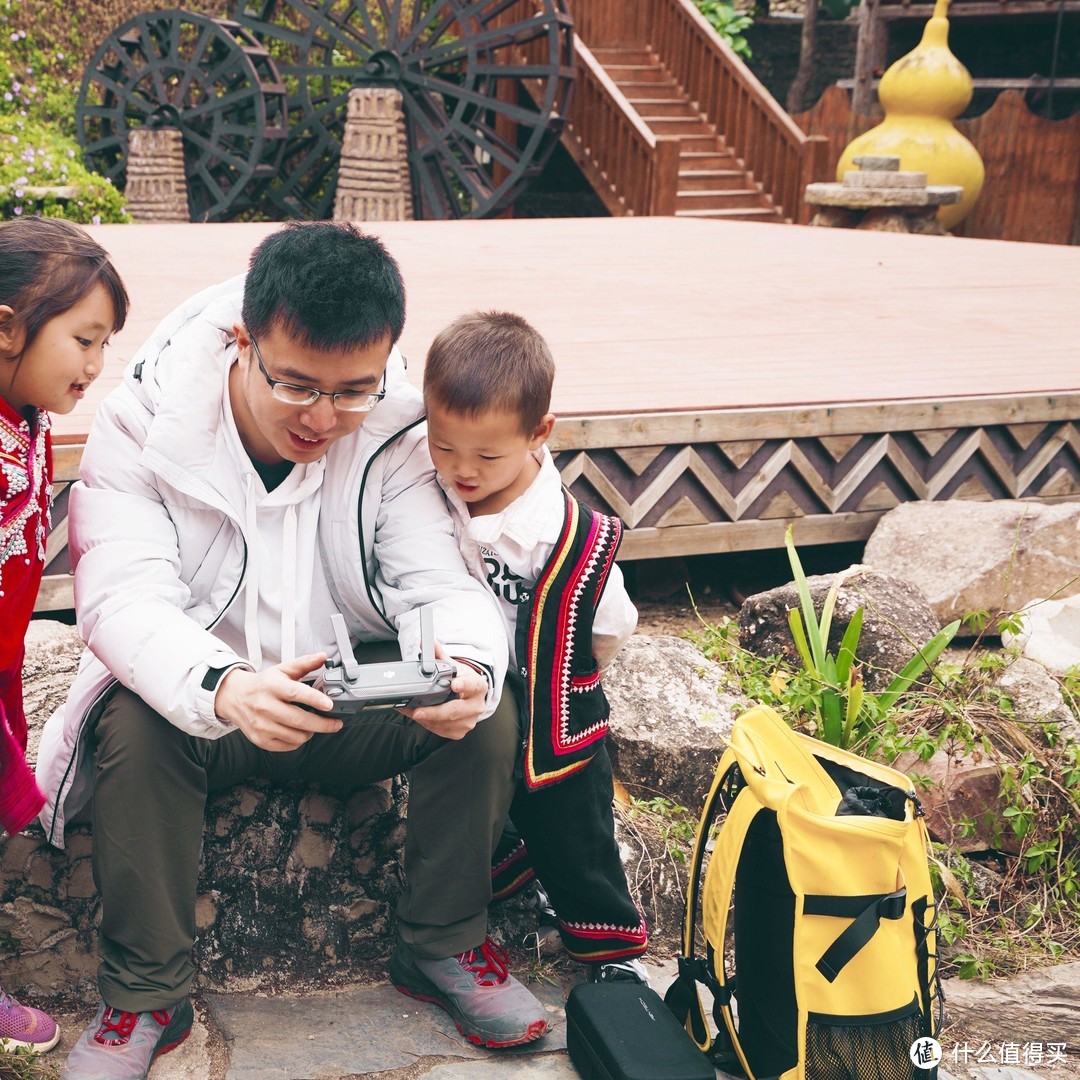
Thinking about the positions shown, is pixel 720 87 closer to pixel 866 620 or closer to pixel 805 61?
pixel 805 61

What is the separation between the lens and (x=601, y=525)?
204 centimetres

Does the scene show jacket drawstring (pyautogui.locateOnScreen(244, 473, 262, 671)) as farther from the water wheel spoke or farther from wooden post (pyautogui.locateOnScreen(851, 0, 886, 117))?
wooden post (pyautogui.locateOnScreen(851, 0, 886, 117))

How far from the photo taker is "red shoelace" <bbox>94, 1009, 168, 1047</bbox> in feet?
5.84

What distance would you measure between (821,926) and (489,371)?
90 cm

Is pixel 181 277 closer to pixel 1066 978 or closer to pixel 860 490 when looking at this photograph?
pixel 860 490

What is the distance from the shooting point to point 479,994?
196 centimetres

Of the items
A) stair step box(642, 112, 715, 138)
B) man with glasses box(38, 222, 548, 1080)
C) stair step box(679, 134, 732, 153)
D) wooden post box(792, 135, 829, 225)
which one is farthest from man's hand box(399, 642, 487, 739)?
stair step box(642, 112, 715, 138)

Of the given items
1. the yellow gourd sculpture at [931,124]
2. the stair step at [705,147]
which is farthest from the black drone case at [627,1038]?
the stair step at [705,147]

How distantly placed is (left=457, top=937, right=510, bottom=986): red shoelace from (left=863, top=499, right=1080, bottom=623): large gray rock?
1885 mm

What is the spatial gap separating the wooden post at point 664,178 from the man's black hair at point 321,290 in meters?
9.41

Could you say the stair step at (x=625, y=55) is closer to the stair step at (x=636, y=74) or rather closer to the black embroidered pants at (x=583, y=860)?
the stair step at (x=636, y=74)

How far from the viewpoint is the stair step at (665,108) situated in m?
12.3

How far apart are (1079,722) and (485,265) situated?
4721 mm

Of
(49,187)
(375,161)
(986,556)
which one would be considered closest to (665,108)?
(375,161)
